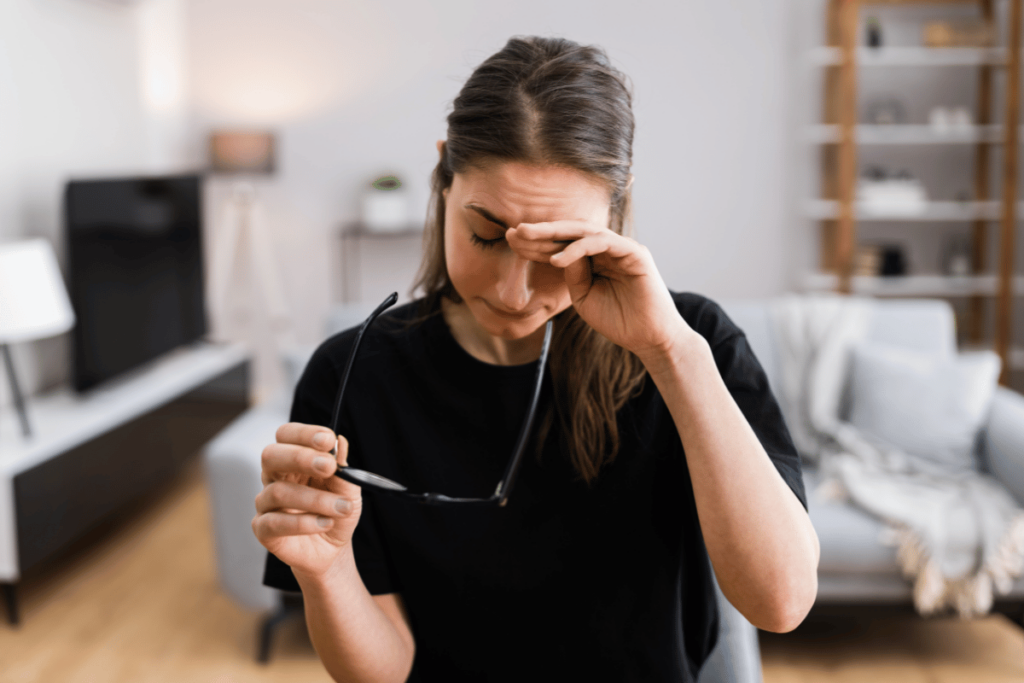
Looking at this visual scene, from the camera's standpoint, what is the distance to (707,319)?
66 centimetres

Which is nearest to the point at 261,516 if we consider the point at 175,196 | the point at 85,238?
the point at 85,238

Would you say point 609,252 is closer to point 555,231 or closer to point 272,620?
point 555,231

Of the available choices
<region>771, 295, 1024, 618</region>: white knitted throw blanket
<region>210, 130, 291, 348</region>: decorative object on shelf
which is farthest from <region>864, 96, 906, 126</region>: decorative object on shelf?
<region>210, 130, 291, 348</region>: decorative object on shelf

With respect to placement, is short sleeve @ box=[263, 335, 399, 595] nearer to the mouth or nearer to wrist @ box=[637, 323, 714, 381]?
the mouth

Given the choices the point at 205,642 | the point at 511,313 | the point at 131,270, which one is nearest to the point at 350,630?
the point at 511,313

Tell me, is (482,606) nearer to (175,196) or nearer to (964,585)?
(964,585)

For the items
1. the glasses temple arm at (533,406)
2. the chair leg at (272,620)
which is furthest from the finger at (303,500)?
the chair leg at (272,620)

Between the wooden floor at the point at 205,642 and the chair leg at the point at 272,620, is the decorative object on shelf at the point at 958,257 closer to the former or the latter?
the wooden floor at the point at 205,642

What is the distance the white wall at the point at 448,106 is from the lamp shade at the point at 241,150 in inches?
5.6

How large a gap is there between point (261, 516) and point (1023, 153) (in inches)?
144

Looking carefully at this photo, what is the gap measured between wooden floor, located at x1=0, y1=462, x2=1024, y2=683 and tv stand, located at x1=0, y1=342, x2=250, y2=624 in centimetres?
13

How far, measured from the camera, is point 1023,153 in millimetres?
3299

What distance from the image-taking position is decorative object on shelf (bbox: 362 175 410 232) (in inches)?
138

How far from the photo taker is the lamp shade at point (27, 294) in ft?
6.16
